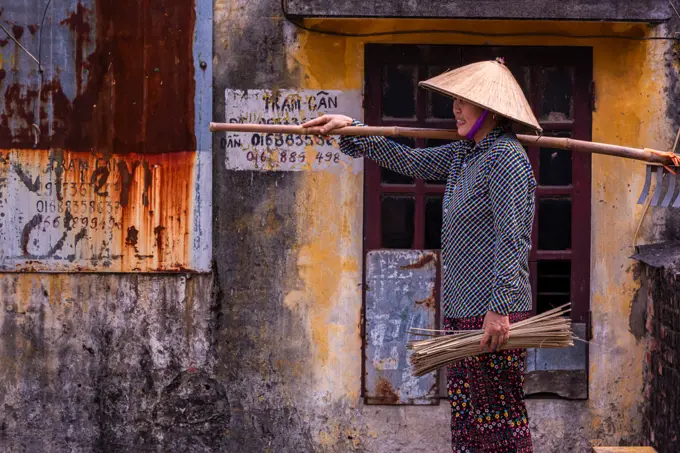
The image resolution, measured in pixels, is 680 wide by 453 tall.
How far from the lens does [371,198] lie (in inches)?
221

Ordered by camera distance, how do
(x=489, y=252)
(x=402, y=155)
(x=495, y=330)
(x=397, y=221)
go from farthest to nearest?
(x=397, y=221) → (x=402, y=155) → (x=489, y=252) → (x=495, y=330)

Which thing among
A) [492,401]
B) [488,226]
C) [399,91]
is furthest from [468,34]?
[492,401]

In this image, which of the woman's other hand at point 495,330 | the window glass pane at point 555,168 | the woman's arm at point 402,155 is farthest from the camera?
the window glass pane at point 555,168

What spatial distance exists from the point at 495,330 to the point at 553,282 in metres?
1.87

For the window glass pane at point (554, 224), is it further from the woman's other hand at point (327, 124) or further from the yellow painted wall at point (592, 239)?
the woman's other hand at point (327, 124)

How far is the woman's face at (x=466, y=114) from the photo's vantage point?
4.12m

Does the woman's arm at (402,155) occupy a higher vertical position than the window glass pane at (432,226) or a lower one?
higher

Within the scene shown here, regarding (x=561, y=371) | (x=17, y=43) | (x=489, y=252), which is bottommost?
(x=561, y=371)

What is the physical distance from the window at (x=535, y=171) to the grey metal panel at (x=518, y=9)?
17.7 inches

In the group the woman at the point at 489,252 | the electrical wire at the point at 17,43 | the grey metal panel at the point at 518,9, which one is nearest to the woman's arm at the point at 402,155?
the woman at the point at 489,252

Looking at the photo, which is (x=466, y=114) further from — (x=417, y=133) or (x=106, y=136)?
(x=106, y=136)

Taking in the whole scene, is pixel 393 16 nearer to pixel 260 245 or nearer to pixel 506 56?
pixel 506 56

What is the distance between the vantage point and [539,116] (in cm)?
562

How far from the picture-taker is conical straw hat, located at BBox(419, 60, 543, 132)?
4.02 m
